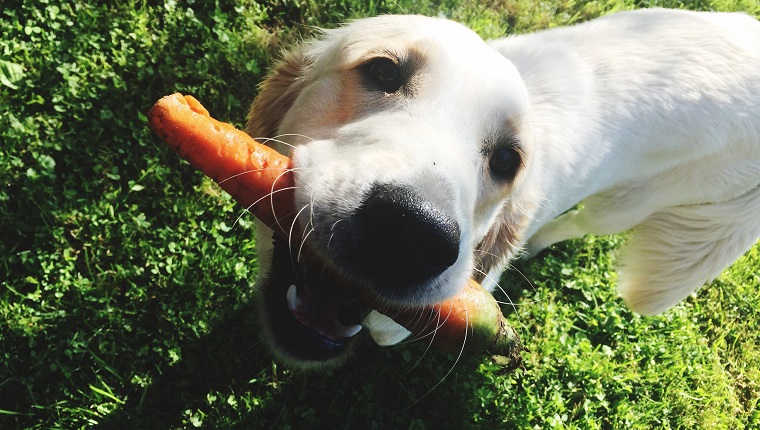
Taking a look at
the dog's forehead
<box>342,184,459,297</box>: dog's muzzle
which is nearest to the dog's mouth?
<box>342,184,459,297</box>: dog's muzzle

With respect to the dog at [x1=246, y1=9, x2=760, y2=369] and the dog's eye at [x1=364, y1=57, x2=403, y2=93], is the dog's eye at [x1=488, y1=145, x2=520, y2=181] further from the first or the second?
the dog's eye at [x1=364, y1=57, x2=403, y2=93]

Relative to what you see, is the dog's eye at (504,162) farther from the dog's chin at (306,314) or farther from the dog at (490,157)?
the dog's chin at (306,314)

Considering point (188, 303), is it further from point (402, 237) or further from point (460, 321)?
point (402, 237)

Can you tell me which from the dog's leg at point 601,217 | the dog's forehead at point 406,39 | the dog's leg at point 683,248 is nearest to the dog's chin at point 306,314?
the dog's forehead at point 406,39

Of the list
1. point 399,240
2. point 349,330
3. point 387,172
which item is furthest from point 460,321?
point 387,172

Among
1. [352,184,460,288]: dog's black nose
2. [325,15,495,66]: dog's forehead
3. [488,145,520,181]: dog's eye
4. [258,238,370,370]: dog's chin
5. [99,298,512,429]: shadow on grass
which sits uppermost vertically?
[325,15,495,66]: dog's forehead

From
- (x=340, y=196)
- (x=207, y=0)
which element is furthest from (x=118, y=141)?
(x=340, y=196)
